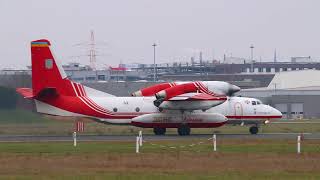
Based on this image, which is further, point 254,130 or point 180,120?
point 254,130

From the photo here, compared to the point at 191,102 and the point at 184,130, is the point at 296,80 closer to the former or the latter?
the point at 191,102

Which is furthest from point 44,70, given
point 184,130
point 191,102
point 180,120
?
point 184,130

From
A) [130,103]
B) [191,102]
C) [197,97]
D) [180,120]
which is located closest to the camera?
[197,97]

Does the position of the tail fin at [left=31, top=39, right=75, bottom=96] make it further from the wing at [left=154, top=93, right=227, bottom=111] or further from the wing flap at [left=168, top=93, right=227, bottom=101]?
the wing flap at [left=168, top=93, right=227, bottom=101]

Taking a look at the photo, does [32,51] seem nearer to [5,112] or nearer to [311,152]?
[5,112]

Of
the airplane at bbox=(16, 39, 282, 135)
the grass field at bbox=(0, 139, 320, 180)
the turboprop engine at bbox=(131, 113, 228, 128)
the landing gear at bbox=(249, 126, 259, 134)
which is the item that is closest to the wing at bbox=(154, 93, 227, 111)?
the airplane at bbox=(16, 39, 282, 135)

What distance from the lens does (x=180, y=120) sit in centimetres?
6372

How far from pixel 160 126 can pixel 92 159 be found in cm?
2535

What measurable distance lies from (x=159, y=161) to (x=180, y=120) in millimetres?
26185

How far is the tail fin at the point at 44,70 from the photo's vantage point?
61250mm

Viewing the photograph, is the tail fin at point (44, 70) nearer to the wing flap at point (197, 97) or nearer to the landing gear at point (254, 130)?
the wing flap at point (197, 97)

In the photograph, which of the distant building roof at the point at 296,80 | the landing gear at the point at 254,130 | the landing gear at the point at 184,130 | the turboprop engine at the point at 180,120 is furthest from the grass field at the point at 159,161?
the distant building roof at the point at 296,80

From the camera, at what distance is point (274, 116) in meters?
66.1

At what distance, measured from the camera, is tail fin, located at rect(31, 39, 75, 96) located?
61250 millimetres
